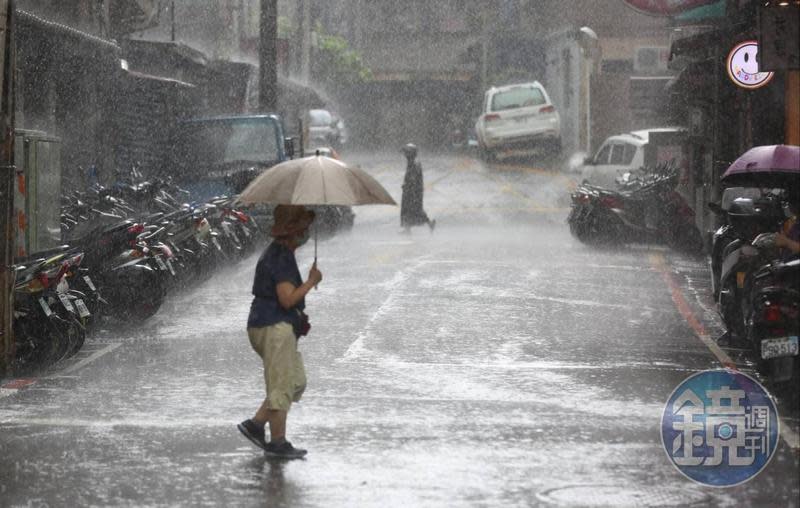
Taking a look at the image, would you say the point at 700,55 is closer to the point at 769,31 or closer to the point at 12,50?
the point at 769,31

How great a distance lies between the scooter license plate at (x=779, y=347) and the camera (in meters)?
9.55

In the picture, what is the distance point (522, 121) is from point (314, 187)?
33094mm

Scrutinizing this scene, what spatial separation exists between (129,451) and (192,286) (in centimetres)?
943

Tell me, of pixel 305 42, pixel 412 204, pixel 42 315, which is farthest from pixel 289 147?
pixel 305 42

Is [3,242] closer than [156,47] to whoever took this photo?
Yes

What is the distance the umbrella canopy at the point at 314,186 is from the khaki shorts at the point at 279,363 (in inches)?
30.6

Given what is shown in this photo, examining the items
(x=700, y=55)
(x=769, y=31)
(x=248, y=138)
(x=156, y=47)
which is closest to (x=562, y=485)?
(x=769, y=31)

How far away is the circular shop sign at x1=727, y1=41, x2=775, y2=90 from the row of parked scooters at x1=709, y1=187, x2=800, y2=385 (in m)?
6.41

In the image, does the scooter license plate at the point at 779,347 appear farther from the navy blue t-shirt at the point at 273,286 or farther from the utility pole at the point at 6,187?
the utility pole at the point at 6,187

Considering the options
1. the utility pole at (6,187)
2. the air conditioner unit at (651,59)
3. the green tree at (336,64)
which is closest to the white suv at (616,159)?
the utility pole at (6,187)

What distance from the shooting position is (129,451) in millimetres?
8672

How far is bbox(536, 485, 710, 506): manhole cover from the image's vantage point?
7.27 metres

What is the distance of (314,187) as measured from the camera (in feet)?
27.7

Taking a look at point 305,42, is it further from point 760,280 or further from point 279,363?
point 279,363
